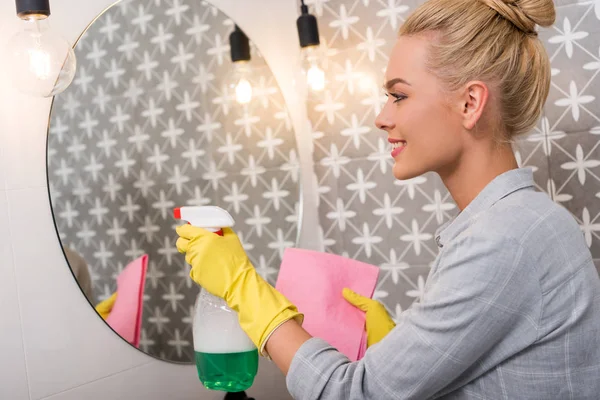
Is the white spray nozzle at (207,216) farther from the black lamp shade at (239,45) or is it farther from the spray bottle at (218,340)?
the black lamp shade at (239,45)

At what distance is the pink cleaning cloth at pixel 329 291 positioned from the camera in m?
1.34

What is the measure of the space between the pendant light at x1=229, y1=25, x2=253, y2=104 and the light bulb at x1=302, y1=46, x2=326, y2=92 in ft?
0.45

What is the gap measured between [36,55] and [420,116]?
59 cm

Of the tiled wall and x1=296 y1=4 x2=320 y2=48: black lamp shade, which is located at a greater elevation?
x1=296 y1=4 x2=320 y2=48: black lamp shade

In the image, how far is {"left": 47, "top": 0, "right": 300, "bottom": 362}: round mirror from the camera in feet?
3.92

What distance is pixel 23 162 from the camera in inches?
44.3

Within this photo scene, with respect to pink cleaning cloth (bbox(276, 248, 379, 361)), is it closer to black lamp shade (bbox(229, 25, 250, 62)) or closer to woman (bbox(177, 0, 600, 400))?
woman (bbox(177, 0, 600, 400))

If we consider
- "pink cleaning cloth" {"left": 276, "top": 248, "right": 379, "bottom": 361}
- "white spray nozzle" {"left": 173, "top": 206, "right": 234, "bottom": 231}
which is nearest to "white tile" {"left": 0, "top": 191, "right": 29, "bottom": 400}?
"white spray nozzle" {"left": 173, "top": 206, "right": 234, "bottom": 231}

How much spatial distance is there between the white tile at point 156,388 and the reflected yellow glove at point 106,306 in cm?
12

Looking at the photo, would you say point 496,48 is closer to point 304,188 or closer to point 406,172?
point 406,172

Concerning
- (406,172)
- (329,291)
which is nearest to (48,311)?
(329,291)

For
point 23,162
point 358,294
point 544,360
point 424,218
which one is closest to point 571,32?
point 424,218

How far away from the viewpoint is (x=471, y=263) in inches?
34.6

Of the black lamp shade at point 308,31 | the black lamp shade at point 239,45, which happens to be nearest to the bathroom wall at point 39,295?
the black lamp shade at point 239,45
